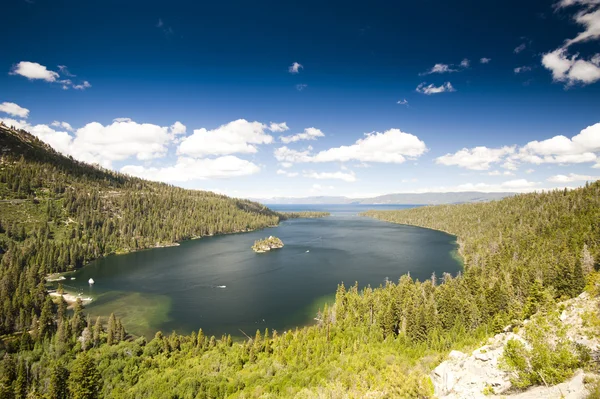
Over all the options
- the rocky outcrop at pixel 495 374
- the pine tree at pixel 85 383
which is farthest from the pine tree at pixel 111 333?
the rocky outcrop at pixel 495 374

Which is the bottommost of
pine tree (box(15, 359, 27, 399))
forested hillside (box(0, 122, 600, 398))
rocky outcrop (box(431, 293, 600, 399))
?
pine tree (box(15, 359, 27, 399))

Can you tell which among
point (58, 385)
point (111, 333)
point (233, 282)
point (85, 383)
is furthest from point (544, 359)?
point (233, 282)

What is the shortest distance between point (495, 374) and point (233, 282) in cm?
11238

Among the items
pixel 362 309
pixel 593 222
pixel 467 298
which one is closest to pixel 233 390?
pixel 362 309

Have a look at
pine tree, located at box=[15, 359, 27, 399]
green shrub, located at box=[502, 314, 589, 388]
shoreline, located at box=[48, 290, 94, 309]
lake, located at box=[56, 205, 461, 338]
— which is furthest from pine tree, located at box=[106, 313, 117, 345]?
green shrub, located at box=[502, 314, 589, 388]

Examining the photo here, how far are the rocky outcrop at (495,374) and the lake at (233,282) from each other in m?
58.3

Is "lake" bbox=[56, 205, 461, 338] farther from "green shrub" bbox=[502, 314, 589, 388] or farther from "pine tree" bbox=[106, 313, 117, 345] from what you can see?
"green shrub" bbox=[502, 314, 589, 388]

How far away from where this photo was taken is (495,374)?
2550 centimetres

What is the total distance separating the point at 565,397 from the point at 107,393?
63177 mm

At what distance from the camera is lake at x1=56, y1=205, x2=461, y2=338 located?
286ft

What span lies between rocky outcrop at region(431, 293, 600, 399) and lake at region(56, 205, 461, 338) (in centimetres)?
5834

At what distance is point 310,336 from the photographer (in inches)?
2594

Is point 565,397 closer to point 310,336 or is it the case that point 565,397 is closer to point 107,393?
point 310,336

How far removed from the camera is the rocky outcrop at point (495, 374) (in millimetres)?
20383
